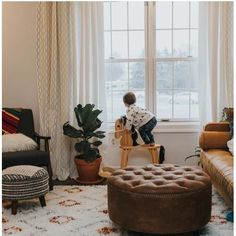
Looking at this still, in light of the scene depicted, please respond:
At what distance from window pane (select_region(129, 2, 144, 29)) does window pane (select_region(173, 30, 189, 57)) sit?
0.44m

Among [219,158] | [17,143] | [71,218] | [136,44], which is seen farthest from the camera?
[136,44]

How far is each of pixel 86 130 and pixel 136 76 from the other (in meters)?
1.02

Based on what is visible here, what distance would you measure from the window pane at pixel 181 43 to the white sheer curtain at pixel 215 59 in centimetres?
24

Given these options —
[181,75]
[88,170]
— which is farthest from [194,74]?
[88,170]

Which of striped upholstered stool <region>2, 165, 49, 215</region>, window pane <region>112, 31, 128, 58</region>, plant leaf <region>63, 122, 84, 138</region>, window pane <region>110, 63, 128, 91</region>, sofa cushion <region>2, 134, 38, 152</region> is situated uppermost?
window pane <region>112, 31, 128, 58</region>

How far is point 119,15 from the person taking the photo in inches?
189

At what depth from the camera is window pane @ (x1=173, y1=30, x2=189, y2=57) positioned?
4.78m

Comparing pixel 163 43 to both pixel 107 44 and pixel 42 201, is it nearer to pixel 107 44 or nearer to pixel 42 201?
pixel 107 44

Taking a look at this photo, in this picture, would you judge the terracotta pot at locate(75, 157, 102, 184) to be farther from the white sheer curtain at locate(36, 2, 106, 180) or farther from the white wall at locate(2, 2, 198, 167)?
the white wall at locate(2, 2, 198, 167)

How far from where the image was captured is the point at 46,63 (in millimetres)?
4570

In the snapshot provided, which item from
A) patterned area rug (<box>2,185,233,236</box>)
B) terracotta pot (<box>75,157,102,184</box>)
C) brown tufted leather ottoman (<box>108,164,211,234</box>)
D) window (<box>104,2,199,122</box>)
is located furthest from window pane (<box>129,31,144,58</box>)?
brown tufted leather ottoman (<box>108,164,211,234</box>)

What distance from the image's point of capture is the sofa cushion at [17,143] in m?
3.96

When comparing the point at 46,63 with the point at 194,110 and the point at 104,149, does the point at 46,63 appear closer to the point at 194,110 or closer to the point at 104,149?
the point at 104,149

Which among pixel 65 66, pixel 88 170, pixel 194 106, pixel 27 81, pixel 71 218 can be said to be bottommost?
pixel 71 218
